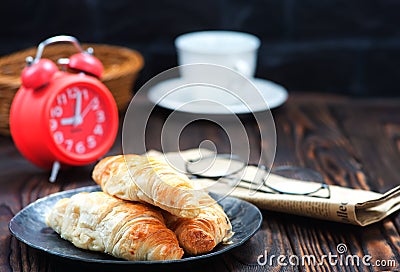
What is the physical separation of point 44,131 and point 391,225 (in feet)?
2.15

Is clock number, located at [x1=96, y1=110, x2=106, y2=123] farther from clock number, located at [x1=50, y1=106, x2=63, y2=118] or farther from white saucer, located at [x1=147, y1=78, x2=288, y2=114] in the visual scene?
white saucer, located at [x1=147, y1=78, x2=288, y2=114]

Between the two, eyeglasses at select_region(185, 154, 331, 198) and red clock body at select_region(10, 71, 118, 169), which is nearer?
eyeglasses at select_region(185, 154, 331, 198)

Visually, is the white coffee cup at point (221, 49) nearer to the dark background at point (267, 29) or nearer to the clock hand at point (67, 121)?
the dark background at point (267, 29)

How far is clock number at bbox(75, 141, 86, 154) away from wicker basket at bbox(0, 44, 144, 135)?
252 mm

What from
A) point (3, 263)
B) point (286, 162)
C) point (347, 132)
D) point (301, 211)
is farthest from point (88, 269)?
point (347, 132)

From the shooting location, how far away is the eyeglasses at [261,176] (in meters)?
1.19

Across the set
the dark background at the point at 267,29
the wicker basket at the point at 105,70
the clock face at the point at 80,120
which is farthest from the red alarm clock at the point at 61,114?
the dark background at the point at 267,29

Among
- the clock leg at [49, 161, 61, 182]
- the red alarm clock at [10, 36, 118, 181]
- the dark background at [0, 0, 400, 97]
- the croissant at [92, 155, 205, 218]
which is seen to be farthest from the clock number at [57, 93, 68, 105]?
the dark background at [0, 0, 400, 97]

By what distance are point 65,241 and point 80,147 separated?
1.34 ft

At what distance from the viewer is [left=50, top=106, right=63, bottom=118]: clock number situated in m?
1.34

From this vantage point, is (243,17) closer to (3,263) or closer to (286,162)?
→ (286,162)

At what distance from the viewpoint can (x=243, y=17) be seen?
2.02 metres

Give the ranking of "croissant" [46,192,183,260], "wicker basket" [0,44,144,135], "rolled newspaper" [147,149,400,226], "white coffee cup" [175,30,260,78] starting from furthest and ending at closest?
"white coffee cup" [175,30,260,78], "wicker basket" [0,44,144,135], "rolled newspaper" [147,149,400,226], "croissant" [46,192,183,260]

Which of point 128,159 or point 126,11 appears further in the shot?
point 126,11
